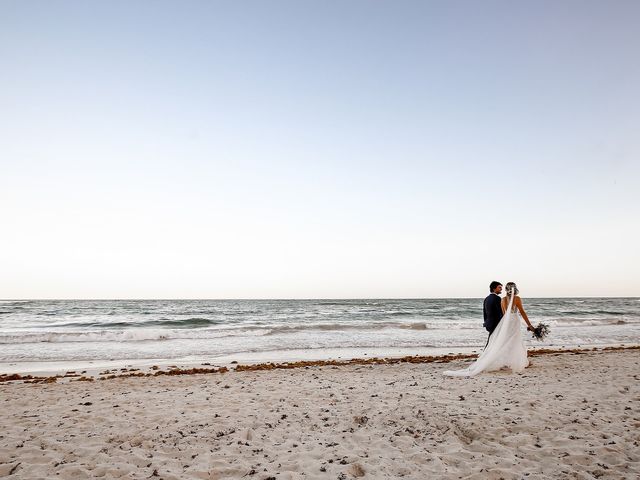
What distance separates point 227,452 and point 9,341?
1979 cm

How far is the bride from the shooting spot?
366 inches

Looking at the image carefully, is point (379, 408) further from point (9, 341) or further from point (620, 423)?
point (9, 341)

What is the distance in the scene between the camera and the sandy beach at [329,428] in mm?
4242

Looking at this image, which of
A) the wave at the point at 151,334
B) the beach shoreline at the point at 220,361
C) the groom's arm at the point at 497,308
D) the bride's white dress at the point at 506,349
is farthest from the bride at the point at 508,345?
the wave at the point at 151,334

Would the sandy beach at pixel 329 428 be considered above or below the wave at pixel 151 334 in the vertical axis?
above

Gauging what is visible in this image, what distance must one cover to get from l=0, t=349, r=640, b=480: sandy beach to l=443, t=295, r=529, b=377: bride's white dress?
668 mm

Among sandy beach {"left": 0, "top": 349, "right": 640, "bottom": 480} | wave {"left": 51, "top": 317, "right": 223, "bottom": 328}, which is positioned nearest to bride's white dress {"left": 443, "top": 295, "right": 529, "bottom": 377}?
sandy beach {"left": 0, "top": 349, "right": 640, "bottom": 480}

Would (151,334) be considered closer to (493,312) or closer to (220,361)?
(220,361)

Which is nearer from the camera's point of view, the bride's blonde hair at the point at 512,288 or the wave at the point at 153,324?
the bride's blonde hair at the point at 512,288

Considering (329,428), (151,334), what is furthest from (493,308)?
(151,334)

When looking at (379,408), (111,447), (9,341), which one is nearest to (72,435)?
(111,447)

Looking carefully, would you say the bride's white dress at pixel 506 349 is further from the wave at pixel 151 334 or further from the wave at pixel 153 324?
the wave at pixel 153 324

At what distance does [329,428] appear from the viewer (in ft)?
18.1

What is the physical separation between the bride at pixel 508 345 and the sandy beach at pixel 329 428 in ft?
2.23
